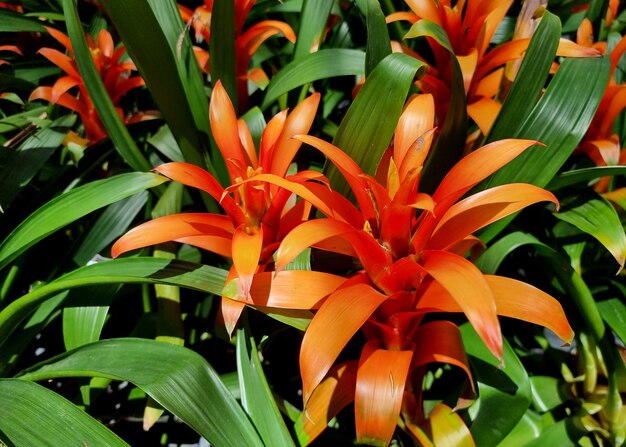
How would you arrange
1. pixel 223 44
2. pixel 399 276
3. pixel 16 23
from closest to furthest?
pixel 399 276
pixel 223 44
pixel 16 23

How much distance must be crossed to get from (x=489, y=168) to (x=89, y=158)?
3.27 feet

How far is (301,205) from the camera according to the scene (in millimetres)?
938

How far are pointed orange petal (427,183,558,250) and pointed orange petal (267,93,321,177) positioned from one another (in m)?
0.28

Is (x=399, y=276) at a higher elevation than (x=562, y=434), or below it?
higher

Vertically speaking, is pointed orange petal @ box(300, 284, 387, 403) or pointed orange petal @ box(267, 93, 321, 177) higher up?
pointed orange petal @ box(267, 93, 321, 177)

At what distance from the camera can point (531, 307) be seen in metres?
0.75

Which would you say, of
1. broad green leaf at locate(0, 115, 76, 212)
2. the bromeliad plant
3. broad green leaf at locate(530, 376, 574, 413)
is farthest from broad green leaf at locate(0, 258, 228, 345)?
broad green leaf at locate(530, 376, 574, 413)

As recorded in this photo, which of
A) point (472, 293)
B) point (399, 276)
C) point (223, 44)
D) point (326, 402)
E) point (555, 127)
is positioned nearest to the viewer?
point (472, 293)

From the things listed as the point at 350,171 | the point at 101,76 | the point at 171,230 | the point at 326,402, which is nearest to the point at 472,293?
the point at 350,171

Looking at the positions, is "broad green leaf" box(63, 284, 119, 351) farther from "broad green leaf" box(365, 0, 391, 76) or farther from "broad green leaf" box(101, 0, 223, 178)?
"broad green leaf" box(365, 0, 391, 76)

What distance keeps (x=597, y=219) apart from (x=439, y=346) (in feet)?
1.43

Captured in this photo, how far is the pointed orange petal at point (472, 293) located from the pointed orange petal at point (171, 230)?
0.36 meters

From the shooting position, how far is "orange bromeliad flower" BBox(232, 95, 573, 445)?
0.73 meters

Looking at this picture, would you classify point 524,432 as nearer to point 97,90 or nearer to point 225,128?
point 225,128
